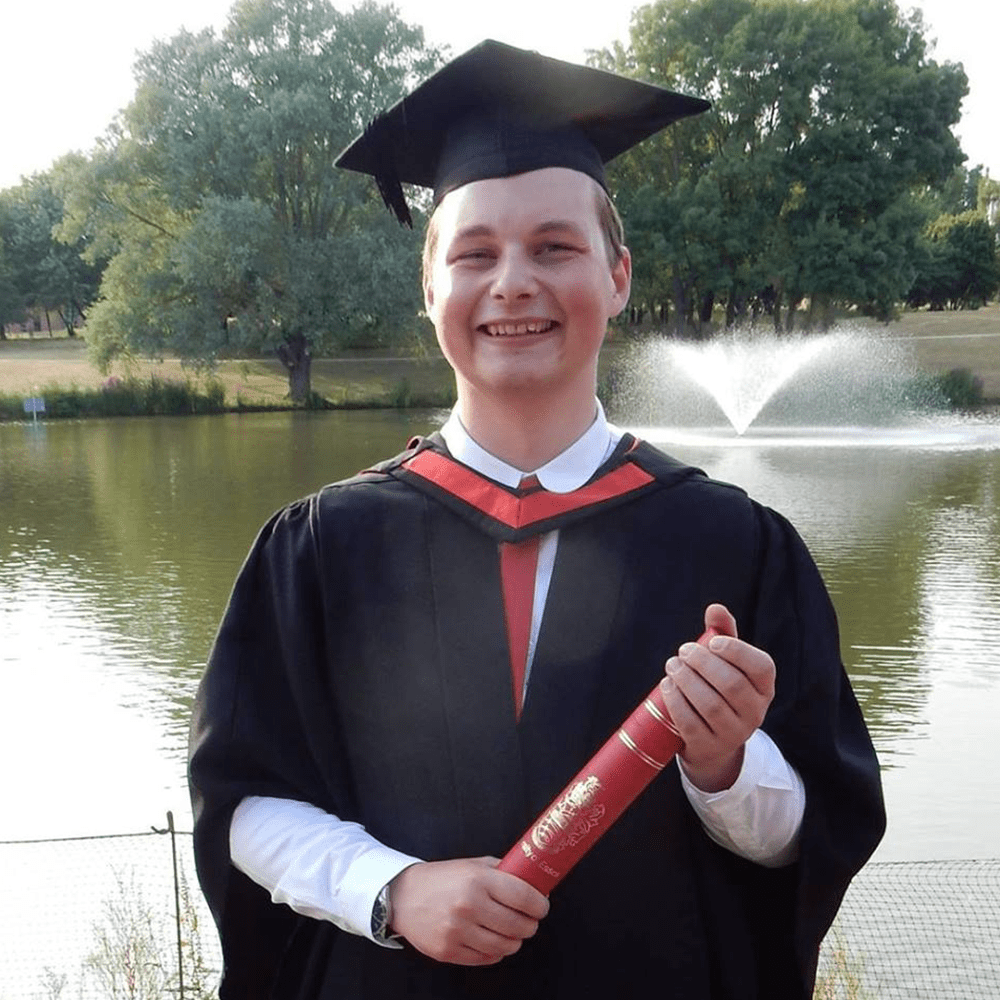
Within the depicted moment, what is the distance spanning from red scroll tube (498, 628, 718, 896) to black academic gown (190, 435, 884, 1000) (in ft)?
0.59

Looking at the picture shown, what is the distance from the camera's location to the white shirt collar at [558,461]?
5.55 feet

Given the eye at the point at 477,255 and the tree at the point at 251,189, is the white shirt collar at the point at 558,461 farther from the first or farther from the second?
the tree at the point at 251,189

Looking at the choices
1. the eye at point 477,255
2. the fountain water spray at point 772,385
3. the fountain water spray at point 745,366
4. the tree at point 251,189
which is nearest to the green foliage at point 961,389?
the fountain water spray at point 772,385

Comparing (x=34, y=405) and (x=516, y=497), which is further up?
(x=516, y=497)

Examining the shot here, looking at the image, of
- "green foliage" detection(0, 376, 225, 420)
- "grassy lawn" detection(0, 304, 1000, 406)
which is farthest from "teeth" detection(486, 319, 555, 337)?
"grassy lawn" detection(0, 304, 1000, 406)

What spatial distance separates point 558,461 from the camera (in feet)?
5.61

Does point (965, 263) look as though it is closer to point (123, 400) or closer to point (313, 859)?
point (123, 400)

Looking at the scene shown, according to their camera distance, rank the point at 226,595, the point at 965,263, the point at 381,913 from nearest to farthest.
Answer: the point at 381,913 → the point at 226,595 → the point at 965,263

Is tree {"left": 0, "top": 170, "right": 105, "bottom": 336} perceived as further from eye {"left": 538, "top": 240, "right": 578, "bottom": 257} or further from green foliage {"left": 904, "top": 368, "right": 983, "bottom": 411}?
eye {"left": 538, "top": 240, "right": 578, "bottom": 257}

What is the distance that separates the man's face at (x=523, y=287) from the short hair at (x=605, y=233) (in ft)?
0.09

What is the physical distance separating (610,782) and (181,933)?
3.11 m

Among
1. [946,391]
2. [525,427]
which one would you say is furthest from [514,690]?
[946,391]

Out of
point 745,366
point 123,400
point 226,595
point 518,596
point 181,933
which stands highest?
point 518,596

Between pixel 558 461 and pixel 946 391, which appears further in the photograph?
pixel 946 391
